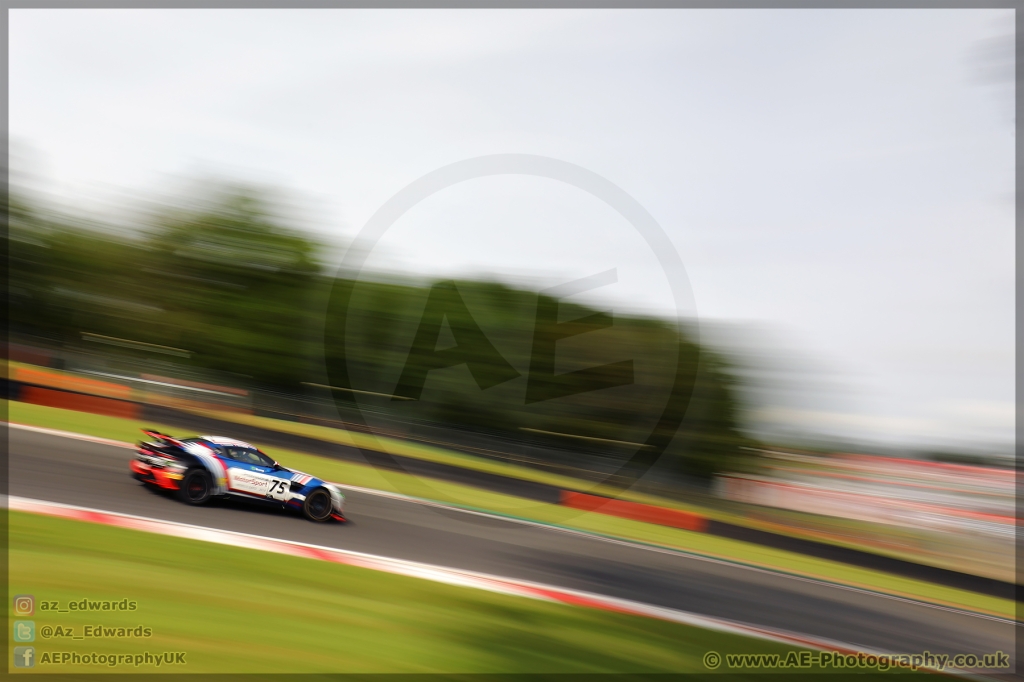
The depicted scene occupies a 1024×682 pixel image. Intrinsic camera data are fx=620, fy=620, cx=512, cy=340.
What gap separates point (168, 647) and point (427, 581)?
8.37ft

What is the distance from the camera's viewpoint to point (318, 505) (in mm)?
7586

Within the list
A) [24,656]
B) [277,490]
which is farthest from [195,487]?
[24,656]

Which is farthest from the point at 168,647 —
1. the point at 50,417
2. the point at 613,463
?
the point at 613,463

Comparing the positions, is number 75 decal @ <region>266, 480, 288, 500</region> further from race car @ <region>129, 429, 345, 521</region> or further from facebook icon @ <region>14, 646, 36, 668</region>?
facebook icon @ <region>14, 646, 36, 668</region>

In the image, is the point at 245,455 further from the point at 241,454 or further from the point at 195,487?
the point at 195,487

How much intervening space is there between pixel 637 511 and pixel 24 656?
1167 centimetres

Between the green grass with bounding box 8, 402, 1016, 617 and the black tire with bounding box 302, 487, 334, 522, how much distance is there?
146 inches


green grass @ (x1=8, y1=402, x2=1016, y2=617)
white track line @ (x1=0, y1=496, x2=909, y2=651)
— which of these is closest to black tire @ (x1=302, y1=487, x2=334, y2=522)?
white track line @ (x1=0, y1=496, x2=909, y2=651)

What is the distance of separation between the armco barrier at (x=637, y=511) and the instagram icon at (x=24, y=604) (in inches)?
391

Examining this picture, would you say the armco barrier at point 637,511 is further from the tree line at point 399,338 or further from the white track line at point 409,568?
the white track line at point 409,568

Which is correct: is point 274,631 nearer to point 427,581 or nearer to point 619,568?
point 427,581

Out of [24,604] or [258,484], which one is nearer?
[24,604]

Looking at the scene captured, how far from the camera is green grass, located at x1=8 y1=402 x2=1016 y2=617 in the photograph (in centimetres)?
1089

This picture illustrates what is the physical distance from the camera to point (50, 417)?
1097cm
